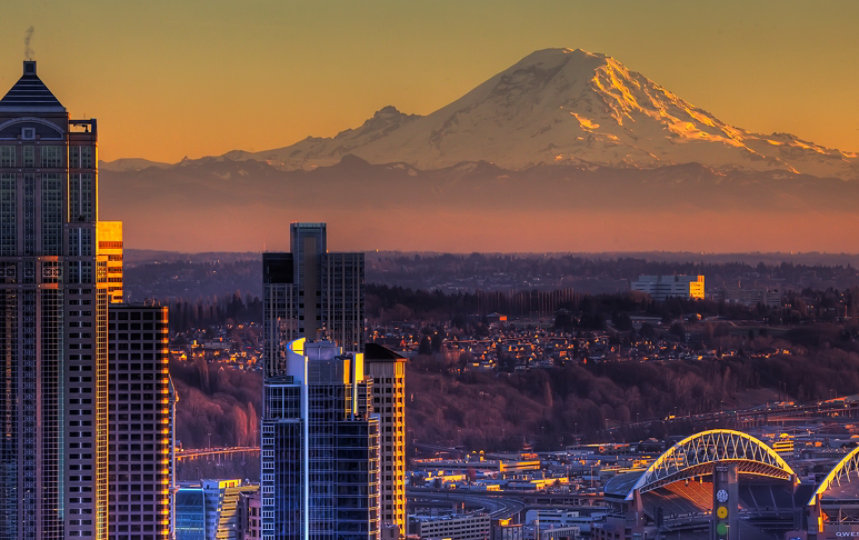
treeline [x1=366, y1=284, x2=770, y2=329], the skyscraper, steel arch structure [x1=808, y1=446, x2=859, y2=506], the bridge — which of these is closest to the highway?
the bridge

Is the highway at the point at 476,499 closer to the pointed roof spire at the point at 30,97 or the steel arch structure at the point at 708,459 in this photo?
the steel arch structure at the point at 708,459

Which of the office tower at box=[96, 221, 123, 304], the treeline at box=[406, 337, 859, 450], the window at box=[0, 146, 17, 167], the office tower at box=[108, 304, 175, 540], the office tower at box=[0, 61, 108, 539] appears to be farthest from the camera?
the treeline at box=[406, 337, 859, 450]

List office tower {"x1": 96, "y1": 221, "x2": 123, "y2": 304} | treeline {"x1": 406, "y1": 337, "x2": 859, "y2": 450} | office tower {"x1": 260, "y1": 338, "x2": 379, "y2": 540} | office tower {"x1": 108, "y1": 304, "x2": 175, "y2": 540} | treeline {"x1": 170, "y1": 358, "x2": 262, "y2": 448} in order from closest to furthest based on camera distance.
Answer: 1. office tower {"x1": 260, "y1": 338, "x2": 379, "y2": 540}
2. office tower {"x1": 108, "y1": 304, "x2": 175, "y2": 540}
3. office tower {"x1": 96, "y1": 221, "x2": 123, "y2": 304}
4. treeline {"x1": 170, "y1": 358, "x2": 262, "y2": 448}
5. treeline {"x1": 406, "y1": 337, "x2": 859, "y2": 450}

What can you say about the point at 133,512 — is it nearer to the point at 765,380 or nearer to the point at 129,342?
the point at 129,342

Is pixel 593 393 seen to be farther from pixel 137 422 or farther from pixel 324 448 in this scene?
pixel 324 448

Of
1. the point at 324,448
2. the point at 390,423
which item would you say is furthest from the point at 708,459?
the point at 324,448

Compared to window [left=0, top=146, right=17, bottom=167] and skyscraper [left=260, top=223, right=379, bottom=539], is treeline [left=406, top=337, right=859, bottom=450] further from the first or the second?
skyscraper [left=260, top=223, right=379, bottom=539]

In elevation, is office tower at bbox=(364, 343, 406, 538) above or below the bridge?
above
